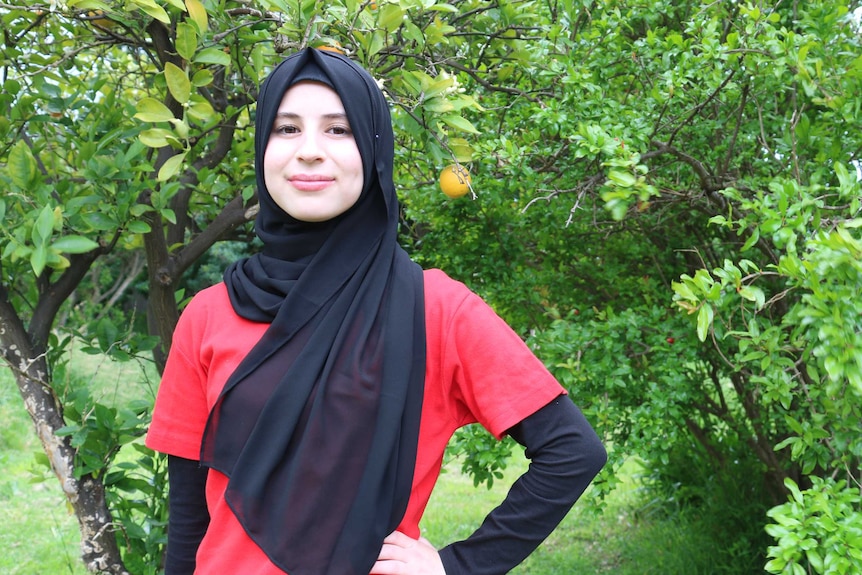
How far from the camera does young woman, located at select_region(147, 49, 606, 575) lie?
54.5 inches

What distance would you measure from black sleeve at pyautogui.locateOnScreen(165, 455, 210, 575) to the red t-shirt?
0.18 feet

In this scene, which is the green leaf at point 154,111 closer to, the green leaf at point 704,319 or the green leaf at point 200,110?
the green leaf at point 200,110

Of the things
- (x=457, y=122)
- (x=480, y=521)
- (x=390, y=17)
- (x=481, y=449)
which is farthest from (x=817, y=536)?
(x=480, y=521)

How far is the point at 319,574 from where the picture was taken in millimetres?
1365

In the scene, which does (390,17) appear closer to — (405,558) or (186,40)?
(186,40)

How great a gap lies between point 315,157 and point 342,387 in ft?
1.29

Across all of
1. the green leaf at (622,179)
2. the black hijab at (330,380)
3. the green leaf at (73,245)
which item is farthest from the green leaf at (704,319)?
the green leaf at (73,245)

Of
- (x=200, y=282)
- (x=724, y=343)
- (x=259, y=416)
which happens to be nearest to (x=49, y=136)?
(x=259, y=416)

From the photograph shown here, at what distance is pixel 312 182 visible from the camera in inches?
57.3

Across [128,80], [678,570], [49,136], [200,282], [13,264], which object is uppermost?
[128,80]

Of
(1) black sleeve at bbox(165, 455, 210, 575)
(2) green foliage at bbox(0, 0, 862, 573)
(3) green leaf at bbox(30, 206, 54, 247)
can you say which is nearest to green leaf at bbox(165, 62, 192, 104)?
(2) green foliage at bbox(0, 0, 862, 573)

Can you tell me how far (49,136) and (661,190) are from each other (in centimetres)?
207

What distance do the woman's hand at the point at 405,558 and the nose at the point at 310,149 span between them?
2.14 feet

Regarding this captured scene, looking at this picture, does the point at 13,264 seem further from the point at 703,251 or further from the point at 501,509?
the point at 703,251
